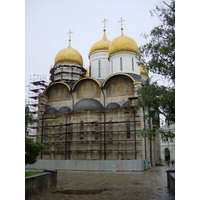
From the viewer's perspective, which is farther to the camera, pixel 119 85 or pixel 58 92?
pixel 58 92

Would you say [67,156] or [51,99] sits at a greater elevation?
[51,99]

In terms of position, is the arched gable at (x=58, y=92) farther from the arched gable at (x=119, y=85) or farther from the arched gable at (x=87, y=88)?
the arched gable at (x=119, y=85)

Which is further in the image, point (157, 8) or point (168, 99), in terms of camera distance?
point (157, 8)

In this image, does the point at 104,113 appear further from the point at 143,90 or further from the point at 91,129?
the point at 143,90

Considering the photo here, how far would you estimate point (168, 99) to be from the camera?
22.6ft

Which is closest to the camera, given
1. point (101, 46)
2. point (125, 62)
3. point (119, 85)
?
point (119, 85)

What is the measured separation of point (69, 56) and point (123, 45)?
6173 mm

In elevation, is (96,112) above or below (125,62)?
below

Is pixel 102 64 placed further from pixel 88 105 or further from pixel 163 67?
pixel 163 67

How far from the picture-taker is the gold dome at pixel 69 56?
24938mm

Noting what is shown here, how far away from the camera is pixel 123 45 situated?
73.8 feet


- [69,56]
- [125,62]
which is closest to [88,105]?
[125,62]

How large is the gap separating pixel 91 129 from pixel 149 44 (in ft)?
37.9
